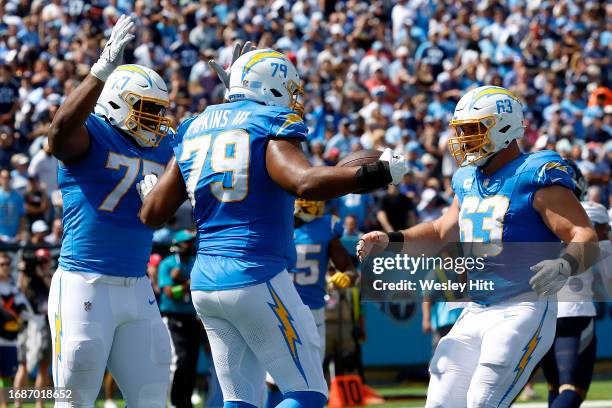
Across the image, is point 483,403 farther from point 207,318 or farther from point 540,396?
point 540,396

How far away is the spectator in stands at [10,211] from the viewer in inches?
451

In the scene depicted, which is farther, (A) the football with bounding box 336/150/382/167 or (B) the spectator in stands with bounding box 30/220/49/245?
(B) the spectator in stands with bounding box 30/220/49/245

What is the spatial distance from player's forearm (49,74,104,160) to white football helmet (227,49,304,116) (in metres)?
0.65

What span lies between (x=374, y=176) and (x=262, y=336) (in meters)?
0.89

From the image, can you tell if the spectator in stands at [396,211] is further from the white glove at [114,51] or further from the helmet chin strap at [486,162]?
the white glove at [114,51]

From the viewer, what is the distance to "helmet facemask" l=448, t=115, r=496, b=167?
5523 mm

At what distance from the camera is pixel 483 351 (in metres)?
5.23

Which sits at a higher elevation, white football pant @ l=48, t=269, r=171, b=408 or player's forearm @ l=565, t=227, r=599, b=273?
player's forearm @ l=565, t=227, r=599, b=273

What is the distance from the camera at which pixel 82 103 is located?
203 inches

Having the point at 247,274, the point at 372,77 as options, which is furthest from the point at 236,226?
the point at 372,77

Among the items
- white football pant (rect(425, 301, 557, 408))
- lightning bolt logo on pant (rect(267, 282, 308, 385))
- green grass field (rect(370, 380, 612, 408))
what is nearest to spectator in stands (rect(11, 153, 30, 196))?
green grass field (rect(370, 380, 612, 408))

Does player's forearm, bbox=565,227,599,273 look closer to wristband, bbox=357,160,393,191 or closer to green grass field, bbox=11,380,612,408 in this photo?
wristband, bbox=357,160,393,191

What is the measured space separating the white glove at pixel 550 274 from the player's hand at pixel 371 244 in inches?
29.7

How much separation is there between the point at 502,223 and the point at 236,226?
1360 mm
